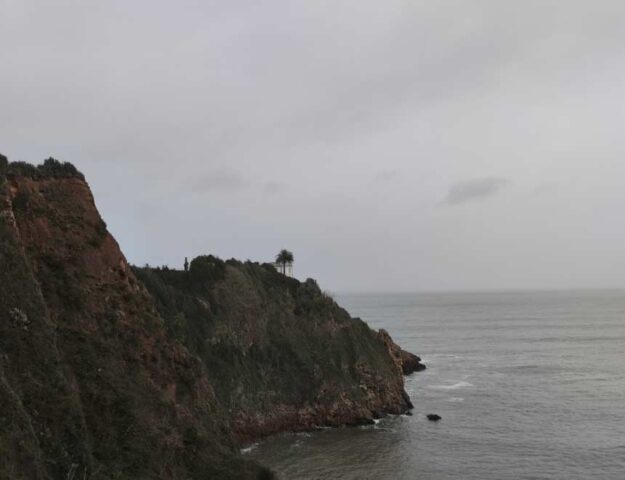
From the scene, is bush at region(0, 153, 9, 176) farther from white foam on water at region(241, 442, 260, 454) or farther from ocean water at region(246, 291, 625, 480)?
white foam on water at region(241, 442, 260, 454)

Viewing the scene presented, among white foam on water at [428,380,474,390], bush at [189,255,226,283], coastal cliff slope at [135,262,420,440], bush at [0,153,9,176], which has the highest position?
bush at [0,153,9,176]

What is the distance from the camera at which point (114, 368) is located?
29438mm

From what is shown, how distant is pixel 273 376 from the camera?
59844mm

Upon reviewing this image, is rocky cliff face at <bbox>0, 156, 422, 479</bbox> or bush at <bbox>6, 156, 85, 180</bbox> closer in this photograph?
rocky cliff face at <bbox>0, 156, 422, 479</bbox>

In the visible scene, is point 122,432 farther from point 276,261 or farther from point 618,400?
point 276,261

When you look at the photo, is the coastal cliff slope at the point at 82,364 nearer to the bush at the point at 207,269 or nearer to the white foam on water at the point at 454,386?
the bush at the point at 207,269

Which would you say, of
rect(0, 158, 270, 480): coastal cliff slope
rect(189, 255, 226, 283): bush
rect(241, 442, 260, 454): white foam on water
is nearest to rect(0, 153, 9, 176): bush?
rect(0, 158, 270, 480): coastal cliff slope

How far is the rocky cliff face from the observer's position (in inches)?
868

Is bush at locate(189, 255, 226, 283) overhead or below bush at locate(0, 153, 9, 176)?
below

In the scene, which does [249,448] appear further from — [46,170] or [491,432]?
[46,170]

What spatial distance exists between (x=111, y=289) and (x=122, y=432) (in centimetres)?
1048

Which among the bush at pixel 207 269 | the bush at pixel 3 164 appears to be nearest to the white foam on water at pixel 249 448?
the bush at pixel 207 269

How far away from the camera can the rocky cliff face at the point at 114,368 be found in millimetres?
22047

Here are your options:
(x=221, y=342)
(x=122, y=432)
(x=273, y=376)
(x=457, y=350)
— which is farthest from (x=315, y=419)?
(x=457, y=350)
